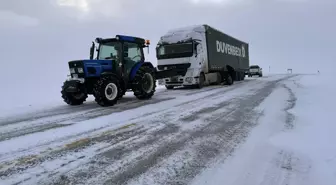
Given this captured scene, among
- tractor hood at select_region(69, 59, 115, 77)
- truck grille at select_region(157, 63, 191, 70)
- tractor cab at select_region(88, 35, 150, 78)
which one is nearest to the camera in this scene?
tractor hood at select_region(69, 59, 115, 77)

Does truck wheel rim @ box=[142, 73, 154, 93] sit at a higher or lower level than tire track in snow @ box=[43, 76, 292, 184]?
higher

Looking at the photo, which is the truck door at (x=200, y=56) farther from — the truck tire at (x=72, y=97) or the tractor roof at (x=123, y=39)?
the truck tire at (x=72, y=97)

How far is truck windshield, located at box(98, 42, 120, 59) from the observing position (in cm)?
1041

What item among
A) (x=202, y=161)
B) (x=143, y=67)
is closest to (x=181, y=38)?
(x=143, y=67)

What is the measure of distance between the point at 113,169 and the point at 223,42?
58.2 ft

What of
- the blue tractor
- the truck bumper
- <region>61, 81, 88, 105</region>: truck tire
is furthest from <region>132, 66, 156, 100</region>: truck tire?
the truck bumper

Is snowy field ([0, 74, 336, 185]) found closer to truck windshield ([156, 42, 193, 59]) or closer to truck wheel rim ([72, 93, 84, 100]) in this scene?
truck wheel rim ([72, 93, 84, 100])

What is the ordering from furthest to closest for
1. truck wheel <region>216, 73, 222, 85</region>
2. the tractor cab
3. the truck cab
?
truck wheel <region>216, 73, 222, 85</region>
the truck cab
the tractor cab

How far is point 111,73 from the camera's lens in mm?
9750

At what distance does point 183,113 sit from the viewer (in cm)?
768

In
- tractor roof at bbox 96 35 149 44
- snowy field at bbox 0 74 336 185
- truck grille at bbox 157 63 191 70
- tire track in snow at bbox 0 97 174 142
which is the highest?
tractor roof at bbox 96 35 149 44

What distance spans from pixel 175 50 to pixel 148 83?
5.54 m

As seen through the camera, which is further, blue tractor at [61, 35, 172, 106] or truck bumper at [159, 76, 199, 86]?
truck bumper at [159, 76, 199, 86]

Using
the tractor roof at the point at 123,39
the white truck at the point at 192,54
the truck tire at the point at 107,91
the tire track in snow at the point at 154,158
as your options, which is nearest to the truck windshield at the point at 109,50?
the tractor roof at the point at 123,39
